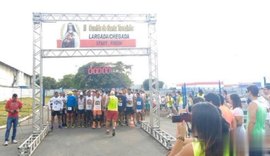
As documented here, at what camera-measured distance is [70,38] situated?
1330 cm

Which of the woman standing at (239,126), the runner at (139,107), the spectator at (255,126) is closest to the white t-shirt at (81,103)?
the runner at (139,107)

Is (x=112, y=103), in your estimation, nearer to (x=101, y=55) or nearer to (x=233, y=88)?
(x=101, y=55)

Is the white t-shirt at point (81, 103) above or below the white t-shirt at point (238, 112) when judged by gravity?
below

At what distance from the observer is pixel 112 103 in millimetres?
13383

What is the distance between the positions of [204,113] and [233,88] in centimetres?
2003

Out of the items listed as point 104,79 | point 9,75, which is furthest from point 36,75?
point 9,75

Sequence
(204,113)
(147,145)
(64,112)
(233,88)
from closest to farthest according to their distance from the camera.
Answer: (204,113) < (147,145) < (64,112) < (233,88)

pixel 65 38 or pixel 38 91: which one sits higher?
pixel 65 38

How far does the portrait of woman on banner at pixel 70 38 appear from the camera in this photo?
43.6ft

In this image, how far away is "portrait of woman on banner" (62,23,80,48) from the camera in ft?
43.6

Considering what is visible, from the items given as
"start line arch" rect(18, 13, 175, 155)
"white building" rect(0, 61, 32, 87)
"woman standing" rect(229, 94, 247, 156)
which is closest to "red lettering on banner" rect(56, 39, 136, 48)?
"start line arch" rect(18, 13, 175, 155)

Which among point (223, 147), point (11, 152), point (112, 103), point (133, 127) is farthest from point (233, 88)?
point (223, 147)

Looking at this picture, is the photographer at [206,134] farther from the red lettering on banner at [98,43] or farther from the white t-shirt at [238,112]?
the red lettering on banner at [98,43]

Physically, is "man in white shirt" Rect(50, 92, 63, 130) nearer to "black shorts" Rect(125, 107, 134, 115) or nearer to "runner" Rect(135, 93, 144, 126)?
"black shorts" Rect(125, 107, 134, 115)
